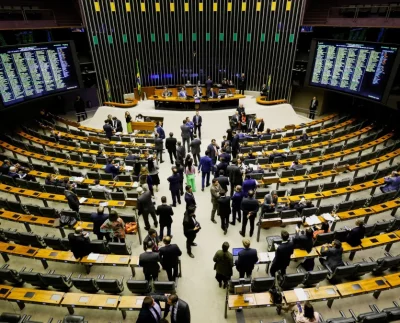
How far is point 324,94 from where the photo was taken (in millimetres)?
15164

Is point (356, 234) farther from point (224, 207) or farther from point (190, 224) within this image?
point (190, 224)

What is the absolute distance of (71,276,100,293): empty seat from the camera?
5098 millimetres

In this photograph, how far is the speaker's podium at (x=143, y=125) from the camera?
12.7m

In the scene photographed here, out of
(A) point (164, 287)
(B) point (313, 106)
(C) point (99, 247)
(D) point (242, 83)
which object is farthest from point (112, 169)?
(B) point (313, 106)

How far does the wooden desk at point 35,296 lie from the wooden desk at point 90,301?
0.49 ft

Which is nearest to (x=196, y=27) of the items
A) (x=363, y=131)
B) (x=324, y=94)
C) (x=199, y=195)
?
(x=324, y=94)

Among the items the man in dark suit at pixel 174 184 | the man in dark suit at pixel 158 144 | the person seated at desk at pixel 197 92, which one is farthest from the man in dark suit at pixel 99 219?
the person seated at desk at pixel 197 92

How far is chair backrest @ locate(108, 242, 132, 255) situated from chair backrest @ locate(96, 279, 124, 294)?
0.81 m

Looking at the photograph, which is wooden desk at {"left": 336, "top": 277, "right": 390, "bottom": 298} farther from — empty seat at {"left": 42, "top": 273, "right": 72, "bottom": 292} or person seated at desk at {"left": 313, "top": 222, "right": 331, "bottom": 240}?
empty seat at {"left": 42, "top": 273, "right": 72, "bottom": 292}

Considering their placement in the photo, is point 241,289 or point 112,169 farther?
point 112,169

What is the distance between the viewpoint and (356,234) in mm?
5902

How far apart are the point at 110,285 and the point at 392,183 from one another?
765 centimetres

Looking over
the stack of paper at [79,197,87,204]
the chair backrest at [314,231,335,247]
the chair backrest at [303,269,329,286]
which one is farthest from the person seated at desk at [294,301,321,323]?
the stack of paper at [79,197,87,204]

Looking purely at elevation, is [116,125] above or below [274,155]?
above
